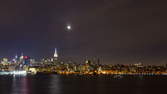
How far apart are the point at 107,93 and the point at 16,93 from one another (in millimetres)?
16023

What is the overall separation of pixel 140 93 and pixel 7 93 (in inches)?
916

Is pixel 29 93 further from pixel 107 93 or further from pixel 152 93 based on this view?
pixel 152 93

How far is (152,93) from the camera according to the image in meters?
62.2

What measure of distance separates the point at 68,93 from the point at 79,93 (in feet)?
10.3

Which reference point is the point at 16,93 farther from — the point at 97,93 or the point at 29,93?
the point at 97,93

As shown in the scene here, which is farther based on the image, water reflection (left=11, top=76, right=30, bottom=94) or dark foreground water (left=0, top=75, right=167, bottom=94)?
dark foreground water (left=0, top=75, right=167, bottom=94)

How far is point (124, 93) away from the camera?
60.8 metres

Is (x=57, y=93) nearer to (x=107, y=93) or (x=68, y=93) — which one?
(x=68, y=93)

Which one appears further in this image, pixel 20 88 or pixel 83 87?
pixel 83 87

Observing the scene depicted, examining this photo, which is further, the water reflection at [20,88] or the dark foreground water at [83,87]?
the dark foreground water at [83,87]

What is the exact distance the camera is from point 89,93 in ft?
199

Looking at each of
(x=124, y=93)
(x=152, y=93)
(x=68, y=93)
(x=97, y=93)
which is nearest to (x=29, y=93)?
(x=68, y=93)

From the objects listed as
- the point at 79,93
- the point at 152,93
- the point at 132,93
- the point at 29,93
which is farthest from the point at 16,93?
the point at 152,93

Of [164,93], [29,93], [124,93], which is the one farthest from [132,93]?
[29,93]
